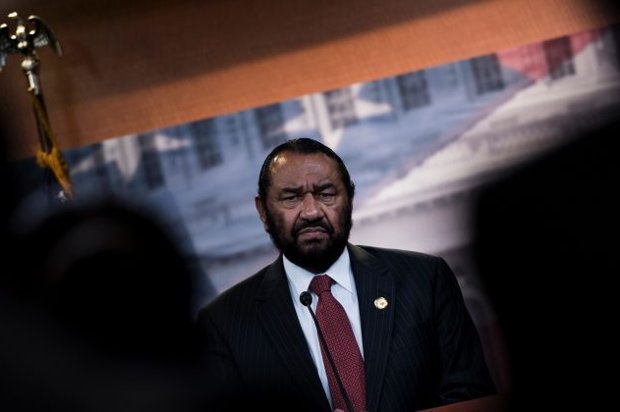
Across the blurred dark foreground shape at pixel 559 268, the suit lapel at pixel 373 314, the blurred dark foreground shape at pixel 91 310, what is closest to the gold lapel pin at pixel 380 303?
the suit lapel at pixel 373 314

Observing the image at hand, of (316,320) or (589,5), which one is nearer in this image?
(316,320)

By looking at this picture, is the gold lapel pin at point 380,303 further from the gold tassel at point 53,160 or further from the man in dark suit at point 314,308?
the gold tassel at point 53,160

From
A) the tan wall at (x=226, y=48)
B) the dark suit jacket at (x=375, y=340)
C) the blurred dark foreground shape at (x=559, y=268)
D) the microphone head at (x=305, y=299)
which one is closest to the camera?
the microphone head at (x=305, y=299)

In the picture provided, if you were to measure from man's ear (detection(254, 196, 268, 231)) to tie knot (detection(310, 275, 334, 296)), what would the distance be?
0.56 feet

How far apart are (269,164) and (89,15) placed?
2.11 ft

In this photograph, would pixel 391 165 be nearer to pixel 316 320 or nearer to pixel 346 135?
pixel 346 135

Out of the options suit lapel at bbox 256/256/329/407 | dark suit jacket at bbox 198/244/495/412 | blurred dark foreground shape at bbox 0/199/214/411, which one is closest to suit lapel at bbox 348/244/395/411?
dark suit jacket at bbox 198/244/495/412

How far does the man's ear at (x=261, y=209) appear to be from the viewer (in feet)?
6.48

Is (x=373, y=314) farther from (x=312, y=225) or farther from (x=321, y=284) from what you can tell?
(x=312, y=225)

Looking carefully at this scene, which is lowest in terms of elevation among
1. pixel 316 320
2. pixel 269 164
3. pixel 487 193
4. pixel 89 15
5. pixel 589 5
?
pixel 316 320

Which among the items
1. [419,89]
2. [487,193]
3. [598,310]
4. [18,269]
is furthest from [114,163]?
[598,310]

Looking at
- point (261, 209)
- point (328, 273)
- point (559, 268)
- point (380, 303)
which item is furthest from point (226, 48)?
→ point (559, 268)

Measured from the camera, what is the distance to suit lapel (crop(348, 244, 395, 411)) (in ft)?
6.07

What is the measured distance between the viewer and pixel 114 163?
2.07 m
